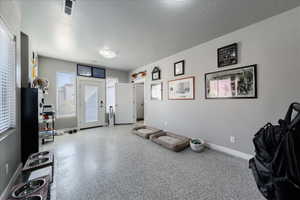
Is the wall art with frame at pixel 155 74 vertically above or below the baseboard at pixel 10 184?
above

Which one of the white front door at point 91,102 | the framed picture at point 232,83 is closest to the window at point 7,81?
the white front door at point 91,102

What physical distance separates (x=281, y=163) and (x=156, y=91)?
12.3 ft

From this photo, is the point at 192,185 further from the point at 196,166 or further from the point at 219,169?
the point at 219,169

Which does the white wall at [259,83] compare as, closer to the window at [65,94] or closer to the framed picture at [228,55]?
the framed picture at [228,55]

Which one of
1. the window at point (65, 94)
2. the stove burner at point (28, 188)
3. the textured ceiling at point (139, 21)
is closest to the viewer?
the stove burner at point (28, 188)

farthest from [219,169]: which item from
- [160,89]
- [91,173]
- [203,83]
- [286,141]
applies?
[160,89]

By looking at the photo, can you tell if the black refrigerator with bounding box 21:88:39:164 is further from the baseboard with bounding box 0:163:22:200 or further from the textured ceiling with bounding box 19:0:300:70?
the textured ceiling with bounding box 19:0:300:70

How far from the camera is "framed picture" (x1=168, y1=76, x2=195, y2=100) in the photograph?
10.8 feet

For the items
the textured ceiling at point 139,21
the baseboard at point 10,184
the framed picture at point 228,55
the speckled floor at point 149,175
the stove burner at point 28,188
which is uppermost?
the textured ceiling at point 139,21

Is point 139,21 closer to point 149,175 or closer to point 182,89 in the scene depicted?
point 182,89

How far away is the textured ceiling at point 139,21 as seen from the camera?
5.90 ft

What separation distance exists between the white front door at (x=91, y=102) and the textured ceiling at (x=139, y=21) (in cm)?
194

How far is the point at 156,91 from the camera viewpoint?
4.53m

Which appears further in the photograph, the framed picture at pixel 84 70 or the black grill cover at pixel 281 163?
the framed picture at pixel 84 70
